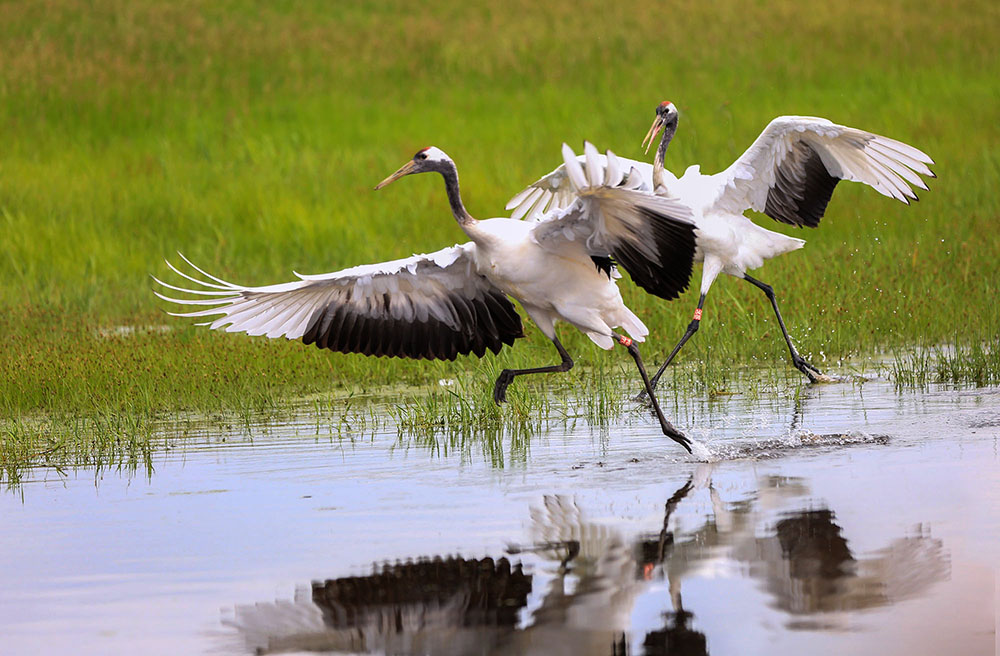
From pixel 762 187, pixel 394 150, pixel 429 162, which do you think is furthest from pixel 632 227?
pixel 394 150

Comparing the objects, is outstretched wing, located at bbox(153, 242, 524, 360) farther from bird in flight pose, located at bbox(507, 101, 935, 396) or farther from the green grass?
bird in flight pose, located at bbox(507, 101, 935, 396)

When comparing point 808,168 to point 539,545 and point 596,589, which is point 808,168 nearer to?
point 539,545

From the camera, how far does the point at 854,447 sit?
7.24 meters

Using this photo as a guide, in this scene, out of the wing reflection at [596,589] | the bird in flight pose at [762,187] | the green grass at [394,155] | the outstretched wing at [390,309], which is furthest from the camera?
the green grass at [394,155]

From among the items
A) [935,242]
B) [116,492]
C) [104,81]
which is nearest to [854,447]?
[116,492]

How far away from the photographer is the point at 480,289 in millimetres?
8203

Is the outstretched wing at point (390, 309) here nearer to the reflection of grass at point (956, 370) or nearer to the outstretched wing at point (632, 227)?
the outstretched wing at point (632, 227)

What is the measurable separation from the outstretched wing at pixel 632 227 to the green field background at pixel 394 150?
1875 mm

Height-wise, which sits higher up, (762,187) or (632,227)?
(762,187)

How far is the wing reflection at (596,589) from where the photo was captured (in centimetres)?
454

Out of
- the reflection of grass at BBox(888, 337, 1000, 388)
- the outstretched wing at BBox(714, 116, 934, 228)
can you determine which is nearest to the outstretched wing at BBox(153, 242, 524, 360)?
the outstretched wing at BBox(714, 116, 934, 228)

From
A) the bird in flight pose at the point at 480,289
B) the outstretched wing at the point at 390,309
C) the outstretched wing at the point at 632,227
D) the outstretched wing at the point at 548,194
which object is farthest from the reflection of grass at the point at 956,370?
the outstretched wing at the point at 632,227

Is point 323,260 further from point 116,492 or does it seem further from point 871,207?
point 116,492

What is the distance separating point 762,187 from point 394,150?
9.31m
